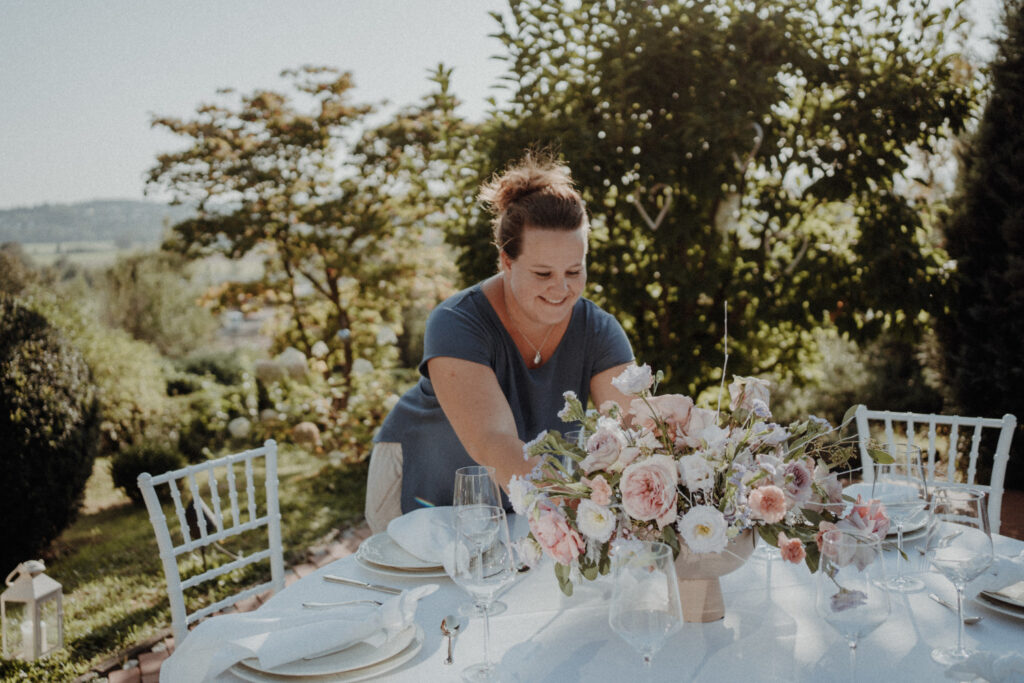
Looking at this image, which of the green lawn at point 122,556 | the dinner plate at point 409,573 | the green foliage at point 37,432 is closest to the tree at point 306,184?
the green lawn at point 122,556

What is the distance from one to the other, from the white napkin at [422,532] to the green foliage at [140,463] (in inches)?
172

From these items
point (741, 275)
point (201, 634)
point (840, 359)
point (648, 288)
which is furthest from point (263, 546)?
point (840, 359)

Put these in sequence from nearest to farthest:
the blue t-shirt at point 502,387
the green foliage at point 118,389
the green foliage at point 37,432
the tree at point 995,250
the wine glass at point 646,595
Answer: the wine glass at point 646,595, the blue t-shirt at point 502,387, the green foliage at point 37,432, the tree at point 995,250, the green foliage at point 118,389

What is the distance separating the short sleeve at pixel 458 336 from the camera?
2.18 metres

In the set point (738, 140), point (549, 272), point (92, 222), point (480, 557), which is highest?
point (738, 140)

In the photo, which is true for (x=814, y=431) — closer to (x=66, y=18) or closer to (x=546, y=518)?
(x=546, y=518)

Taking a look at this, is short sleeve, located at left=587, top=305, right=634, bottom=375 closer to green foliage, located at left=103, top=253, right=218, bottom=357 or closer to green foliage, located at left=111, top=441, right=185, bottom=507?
green foliage, located at left=111, top=441, right=185, bottom=507

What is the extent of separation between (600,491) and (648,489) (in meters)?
0.09

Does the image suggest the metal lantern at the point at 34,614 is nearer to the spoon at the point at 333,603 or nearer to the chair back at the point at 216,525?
the chair back at the point at 216,525

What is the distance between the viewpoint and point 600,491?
1420 mm

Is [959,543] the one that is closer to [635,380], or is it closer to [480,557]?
[635,380]

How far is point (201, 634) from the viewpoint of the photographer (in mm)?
1516

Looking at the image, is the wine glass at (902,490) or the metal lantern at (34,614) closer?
the wine glass at (902,490)

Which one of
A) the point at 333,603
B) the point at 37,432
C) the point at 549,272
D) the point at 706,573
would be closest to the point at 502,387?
the point at 549,272
